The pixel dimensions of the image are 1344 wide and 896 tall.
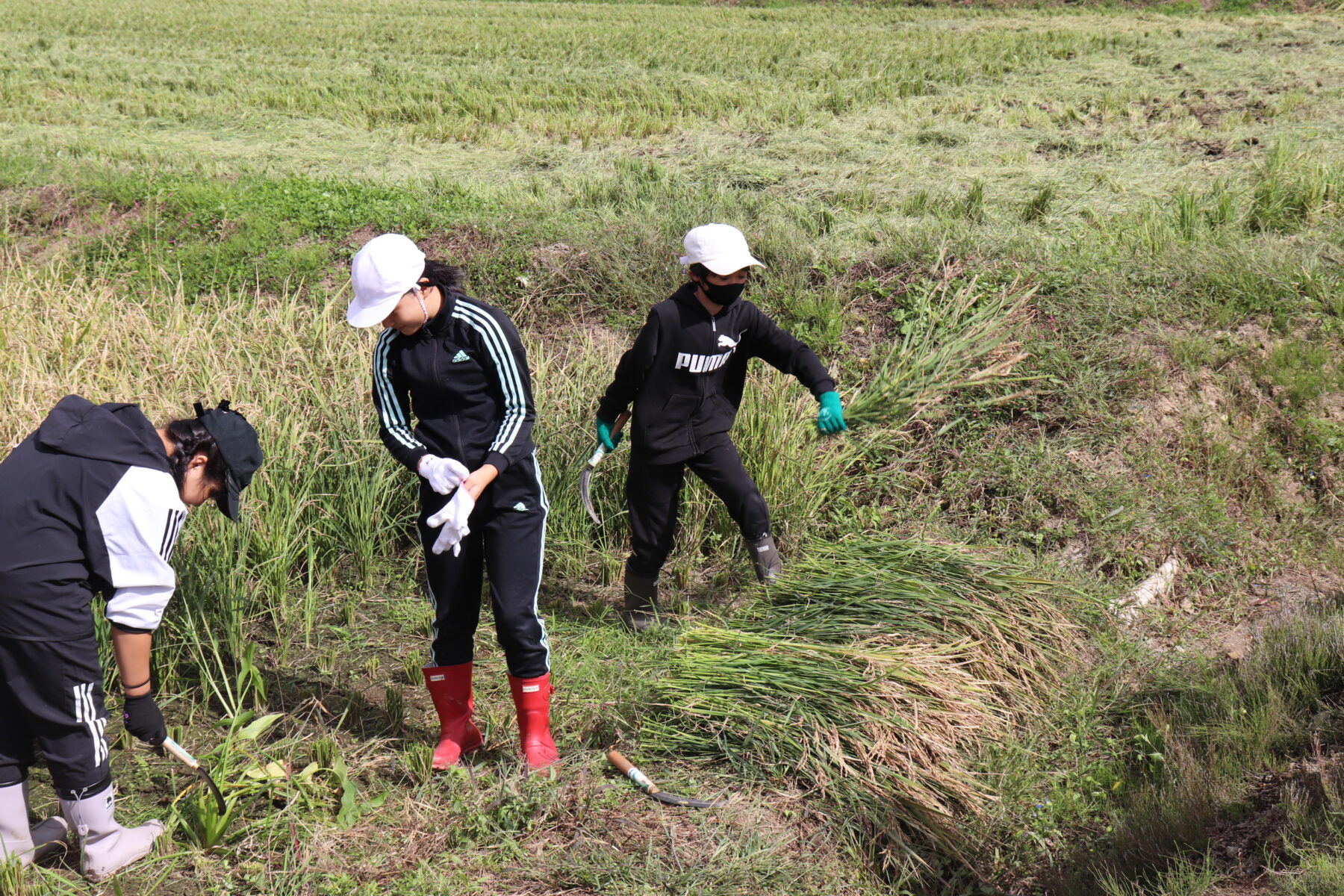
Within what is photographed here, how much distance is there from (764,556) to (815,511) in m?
0.70

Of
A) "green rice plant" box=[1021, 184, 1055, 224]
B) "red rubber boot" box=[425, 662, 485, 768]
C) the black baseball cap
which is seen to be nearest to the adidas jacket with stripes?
the black baseball cap

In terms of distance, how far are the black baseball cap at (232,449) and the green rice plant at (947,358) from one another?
2894 mm

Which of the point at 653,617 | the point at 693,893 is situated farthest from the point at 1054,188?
the point at 693,893

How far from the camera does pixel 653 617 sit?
4.47m

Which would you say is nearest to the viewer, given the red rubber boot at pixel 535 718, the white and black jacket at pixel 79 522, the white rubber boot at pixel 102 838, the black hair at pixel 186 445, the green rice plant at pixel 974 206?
the white and black jacket at pixel 79 522

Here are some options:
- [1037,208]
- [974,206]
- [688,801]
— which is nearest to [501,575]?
[688,801]

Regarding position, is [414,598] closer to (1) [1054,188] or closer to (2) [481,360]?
(2) [481,360]

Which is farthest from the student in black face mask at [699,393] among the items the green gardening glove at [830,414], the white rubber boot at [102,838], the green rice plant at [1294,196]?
the green rice plant at [1294,196]

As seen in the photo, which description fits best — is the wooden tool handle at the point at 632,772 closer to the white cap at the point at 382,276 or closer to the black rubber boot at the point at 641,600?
the black rubber boot at the point at 641,600

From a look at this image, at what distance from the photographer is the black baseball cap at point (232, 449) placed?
275 cm

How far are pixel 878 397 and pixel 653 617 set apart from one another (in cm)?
157

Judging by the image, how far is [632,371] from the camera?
4102mm

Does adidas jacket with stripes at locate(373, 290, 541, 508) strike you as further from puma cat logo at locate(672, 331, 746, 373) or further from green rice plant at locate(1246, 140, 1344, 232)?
green rice plant at locate(1246, 140, 1344, 232)

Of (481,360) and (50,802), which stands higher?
(481,360)
